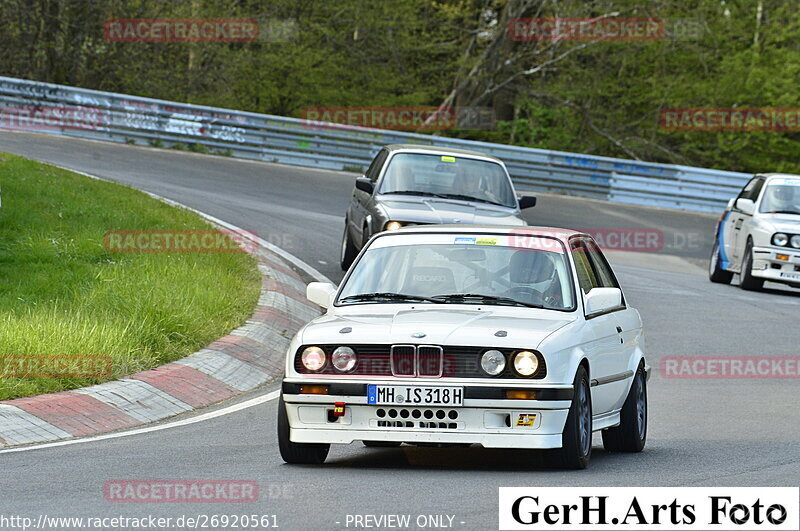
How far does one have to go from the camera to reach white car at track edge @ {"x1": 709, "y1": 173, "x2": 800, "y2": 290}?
20.3m

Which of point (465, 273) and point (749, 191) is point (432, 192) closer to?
point (749, 191)

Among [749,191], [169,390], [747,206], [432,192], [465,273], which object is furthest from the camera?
[749,191]

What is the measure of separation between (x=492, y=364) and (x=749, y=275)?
45.4ft

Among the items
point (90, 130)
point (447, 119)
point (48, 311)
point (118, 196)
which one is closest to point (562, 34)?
point (447, 119)

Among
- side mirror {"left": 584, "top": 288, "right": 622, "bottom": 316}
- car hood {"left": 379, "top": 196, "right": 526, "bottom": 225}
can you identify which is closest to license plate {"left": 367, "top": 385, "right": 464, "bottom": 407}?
side mirror {"left": 584, "top": 288, "right": 622, "bottom": 316}

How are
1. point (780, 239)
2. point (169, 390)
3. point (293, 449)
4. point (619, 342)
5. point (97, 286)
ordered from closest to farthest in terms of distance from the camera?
point (293, 449), point (619, 342), point (169, 390), point (97, 286), point (780, 239)

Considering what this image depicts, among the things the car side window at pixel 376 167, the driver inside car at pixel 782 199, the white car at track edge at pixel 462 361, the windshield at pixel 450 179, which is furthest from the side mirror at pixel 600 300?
the driver inside car at pixel 782 199

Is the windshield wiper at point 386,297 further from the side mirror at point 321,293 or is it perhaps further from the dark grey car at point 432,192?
the dark grey car at point 432,192

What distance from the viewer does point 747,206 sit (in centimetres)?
2109

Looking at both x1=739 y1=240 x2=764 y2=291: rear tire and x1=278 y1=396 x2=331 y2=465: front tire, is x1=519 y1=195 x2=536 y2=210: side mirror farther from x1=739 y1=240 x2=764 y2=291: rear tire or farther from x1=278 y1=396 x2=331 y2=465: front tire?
x1=278 y1=396 x2=331 y2=465: front tire

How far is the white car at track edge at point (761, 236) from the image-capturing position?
20328 mm

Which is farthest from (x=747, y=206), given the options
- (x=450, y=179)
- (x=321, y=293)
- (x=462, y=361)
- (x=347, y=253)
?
(x=462, y=361)

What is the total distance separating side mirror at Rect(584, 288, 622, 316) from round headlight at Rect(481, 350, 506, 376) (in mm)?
1092

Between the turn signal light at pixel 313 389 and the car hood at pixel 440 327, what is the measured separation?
0.26 metres
